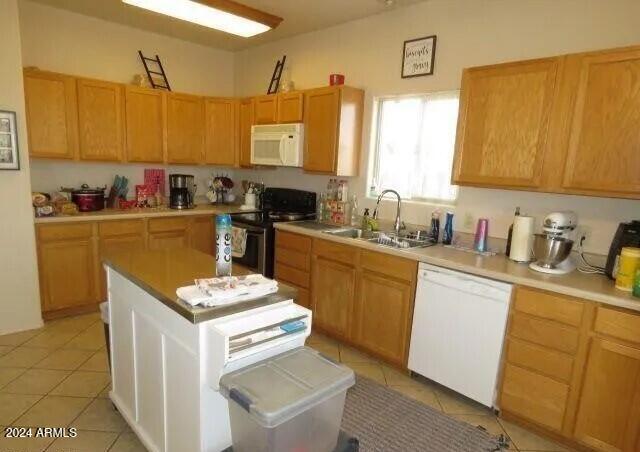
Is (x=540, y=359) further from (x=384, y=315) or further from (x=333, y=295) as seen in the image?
(x=333, y=295)

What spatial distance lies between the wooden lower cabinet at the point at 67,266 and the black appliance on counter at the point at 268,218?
1.29m

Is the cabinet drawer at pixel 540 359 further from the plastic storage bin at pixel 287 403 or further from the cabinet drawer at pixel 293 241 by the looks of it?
the cabinet drawer at pixel 293 241

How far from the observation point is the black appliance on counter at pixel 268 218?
142 inches

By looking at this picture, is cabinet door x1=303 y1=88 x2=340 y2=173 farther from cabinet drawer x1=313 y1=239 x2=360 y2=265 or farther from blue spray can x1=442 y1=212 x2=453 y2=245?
blue spray can x1=442 y1=212 x2=453 y2=245

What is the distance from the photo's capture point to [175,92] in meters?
4.13

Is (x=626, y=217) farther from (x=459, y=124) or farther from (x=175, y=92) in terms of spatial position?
(x=175, y=92)

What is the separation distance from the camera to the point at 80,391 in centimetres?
238

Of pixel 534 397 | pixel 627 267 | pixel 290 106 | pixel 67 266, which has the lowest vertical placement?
pixel 534 397

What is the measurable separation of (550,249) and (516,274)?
26 centimetres

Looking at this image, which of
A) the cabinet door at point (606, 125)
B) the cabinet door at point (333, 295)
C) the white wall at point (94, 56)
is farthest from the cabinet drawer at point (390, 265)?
the white wall at point (94, 56)

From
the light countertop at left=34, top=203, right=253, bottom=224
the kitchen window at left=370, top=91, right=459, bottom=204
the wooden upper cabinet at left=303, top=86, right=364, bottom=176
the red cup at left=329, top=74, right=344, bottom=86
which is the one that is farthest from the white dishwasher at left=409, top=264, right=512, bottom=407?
the light countertop at left=34, top=203, right=253, bottom=224

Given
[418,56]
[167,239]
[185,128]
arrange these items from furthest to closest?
[185,128]
[167,239]
[418,56]

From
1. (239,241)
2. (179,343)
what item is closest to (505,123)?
(179,343)

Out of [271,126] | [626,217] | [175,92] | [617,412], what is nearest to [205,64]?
[175,92]
